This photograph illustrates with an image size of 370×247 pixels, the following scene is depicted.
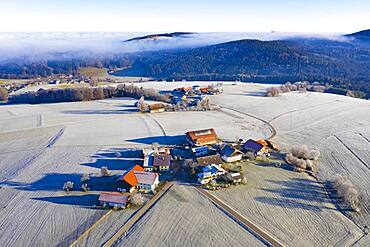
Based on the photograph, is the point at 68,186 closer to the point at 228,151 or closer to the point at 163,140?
the point at 163,140

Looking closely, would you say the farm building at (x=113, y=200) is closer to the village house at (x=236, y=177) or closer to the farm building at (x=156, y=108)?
the village house at (x=236, y=177)

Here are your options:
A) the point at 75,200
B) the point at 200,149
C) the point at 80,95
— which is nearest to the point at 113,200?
the point at 75,200

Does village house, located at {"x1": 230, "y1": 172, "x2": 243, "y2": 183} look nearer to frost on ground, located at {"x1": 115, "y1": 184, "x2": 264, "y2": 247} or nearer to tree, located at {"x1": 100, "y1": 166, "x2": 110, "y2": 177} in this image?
frost on ground, located at {"x1": 115, "y1": 184, "x2": 264, "y2": 247}

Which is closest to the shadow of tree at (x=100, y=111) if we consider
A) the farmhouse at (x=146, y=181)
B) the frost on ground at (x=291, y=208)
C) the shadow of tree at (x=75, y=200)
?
the farmhouse at (x=146, y=181)

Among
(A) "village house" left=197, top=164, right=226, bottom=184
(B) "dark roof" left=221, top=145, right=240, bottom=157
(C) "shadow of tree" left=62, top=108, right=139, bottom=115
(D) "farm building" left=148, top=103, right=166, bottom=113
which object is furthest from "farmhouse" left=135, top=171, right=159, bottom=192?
(C) "shadow of tree" left=62, top=108, right=139, bottom=115

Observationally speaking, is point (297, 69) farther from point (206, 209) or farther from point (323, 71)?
point (206, 209)

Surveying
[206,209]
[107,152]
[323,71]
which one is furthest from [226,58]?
[206,209]

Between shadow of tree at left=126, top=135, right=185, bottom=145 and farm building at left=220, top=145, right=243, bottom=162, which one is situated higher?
farm building at left=220, top=145, right=243, bottom=162

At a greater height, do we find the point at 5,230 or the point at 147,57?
the point at 5,230
